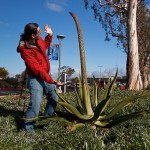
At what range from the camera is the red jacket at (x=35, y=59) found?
17.6 feet

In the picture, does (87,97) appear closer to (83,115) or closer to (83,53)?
(83,115)

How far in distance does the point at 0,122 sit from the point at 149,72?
117 ft

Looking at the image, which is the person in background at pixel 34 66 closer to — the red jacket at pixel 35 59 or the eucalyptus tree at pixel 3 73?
the red jacket at pixel 35 59

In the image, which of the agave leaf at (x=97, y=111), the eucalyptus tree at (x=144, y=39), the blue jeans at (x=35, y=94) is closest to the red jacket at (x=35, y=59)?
the blue jeans at (x=35, y=94)

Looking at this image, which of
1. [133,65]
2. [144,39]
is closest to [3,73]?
[144,39]

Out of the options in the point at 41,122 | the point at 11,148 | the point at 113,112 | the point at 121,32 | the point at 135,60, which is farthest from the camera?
the point at 121,32

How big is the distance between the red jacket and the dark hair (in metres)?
0.09

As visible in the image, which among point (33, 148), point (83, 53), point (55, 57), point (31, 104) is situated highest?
point (55, 57)

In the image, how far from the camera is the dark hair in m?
5.46

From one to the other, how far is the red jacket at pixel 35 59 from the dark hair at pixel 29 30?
9cm

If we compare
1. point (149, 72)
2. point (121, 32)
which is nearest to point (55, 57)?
point (121, 32)

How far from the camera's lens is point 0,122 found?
5.50 metres

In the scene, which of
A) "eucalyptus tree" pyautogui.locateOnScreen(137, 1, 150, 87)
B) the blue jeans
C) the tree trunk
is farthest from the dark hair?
"eucalyptus tree" pyautogui.locateOnScreen(137, 1, 150, 87)

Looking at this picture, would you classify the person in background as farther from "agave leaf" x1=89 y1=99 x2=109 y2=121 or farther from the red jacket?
"agave leaf" x1=89 y1=99 x2=109 y2=121
